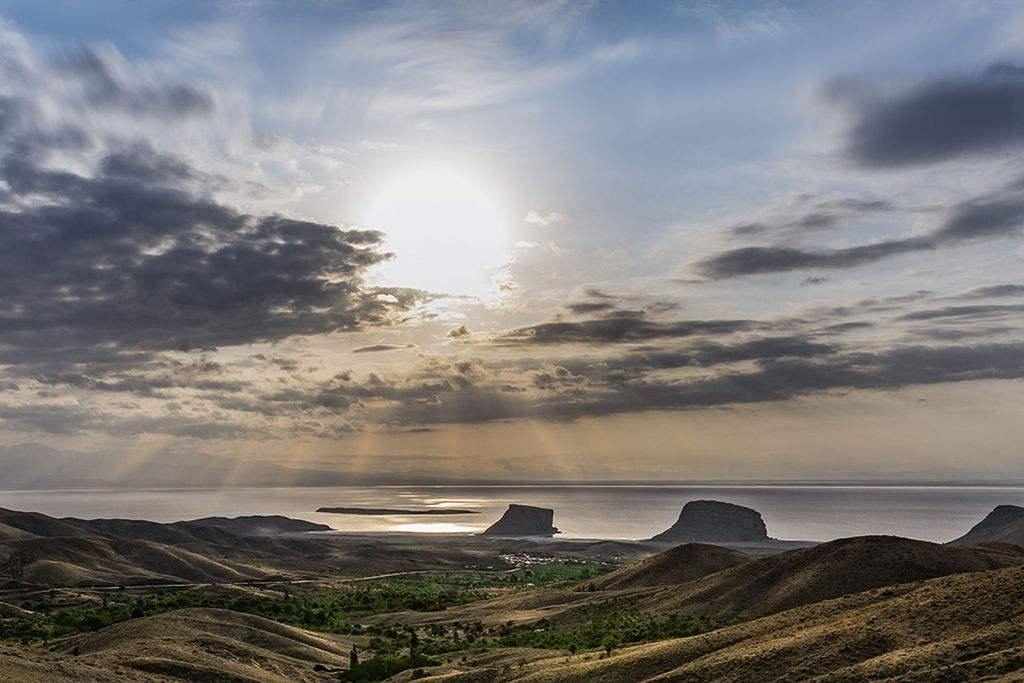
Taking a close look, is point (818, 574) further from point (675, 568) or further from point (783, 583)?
point (675, 568)

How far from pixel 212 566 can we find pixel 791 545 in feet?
399

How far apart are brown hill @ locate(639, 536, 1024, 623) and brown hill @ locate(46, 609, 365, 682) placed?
75.8 feet

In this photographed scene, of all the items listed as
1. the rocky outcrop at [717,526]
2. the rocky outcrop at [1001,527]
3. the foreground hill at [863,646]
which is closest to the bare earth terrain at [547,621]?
the foreground hill at [863,646]

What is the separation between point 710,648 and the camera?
2898 centimetres

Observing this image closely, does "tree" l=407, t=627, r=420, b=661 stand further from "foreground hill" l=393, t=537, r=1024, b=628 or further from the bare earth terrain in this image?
"foreground hill" l=393, t=537, r=1024, b=628

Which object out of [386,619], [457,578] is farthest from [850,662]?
[457,578]

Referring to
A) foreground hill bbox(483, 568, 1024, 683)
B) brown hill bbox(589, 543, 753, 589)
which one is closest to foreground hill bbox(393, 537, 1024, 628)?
brown hill bbox(589, 543, 753, 589)

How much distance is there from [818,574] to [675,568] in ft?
74.8

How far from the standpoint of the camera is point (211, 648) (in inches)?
1454

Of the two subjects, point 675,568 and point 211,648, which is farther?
point 675,568

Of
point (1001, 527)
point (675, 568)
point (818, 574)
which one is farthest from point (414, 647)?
point (1001, 527)

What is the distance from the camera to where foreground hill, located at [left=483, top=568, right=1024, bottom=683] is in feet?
70.7

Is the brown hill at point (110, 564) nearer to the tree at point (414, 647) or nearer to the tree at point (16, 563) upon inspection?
the tree at point (16, 563)

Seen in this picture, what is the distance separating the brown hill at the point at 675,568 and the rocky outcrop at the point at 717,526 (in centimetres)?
11435
